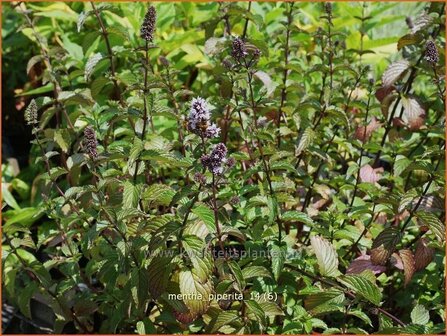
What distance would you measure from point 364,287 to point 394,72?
95 centimetres

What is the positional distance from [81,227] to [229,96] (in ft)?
2.49

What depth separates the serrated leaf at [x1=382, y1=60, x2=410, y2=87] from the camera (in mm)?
2510

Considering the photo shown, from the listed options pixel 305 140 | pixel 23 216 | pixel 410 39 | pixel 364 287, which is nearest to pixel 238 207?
pixel 305 140

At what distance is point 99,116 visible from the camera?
2.53m

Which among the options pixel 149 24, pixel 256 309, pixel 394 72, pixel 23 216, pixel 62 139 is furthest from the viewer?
pixel 23 216

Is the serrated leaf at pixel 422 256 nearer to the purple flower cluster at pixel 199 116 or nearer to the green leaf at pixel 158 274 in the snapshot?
the green leaf at pixel 158 274

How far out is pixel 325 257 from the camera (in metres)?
2.00

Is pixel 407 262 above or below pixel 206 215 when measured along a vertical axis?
below

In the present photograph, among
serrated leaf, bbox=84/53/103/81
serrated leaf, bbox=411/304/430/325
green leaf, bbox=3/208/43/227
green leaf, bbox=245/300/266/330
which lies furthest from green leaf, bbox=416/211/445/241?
green leaf, bbox=3/208/43/227

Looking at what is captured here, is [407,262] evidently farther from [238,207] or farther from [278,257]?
[238,207]

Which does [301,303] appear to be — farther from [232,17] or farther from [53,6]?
[53,6]

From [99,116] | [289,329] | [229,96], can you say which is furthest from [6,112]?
[289,329]

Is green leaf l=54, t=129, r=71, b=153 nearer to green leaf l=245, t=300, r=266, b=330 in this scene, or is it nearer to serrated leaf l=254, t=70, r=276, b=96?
serrated leaf l=254, t=70, r=276, b=96

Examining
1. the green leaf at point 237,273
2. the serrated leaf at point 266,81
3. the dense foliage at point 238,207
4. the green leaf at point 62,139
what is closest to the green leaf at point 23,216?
the dense foliage at point 238,207
